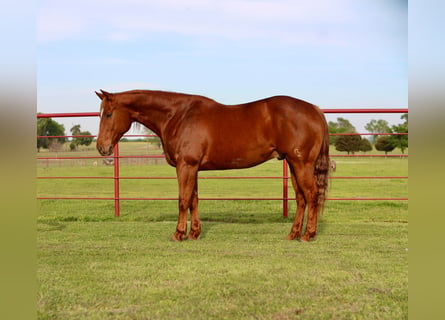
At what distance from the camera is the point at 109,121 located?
463cm

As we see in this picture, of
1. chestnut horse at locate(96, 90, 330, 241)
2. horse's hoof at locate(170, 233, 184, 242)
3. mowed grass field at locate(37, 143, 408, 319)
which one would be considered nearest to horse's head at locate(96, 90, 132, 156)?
chestnut horse at locate(96, 90, 330, 241)

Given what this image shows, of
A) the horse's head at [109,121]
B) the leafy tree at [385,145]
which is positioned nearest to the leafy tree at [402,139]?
the leafy tree at [385,145]

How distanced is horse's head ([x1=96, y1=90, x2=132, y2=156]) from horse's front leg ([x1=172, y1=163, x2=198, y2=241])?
0.86m

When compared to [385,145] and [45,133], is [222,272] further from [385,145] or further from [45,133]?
[385,145]

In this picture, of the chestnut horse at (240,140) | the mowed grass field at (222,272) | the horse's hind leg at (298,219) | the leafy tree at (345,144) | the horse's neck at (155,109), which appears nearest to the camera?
the mowed grass field at (222,272)

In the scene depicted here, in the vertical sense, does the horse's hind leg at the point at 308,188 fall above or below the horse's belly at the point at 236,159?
below

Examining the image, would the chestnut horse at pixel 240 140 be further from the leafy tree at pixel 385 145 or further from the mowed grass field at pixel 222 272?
the leafy tree at pixel 385 145

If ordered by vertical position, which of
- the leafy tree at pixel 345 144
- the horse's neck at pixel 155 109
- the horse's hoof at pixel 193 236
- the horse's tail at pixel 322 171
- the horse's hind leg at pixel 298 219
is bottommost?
the horse's hoof at pixel 193 236

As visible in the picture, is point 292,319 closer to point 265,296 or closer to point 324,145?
point 265,296

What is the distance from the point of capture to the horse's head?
4.60 metres

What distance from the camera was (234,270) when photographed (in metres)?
3.21

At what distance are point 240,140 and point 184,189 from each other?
83 cm

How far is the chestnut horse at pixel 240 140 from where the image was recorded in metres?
4.40

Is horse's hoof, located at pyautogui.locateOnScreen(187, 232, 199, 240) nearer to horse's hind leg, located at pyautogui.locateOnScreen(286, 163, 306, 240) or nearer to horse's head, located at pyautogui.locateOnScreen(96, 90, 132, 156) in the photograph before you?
horse's hind leg, located at pyautogui.locateOnScreen(286, 163, 306, 240)
